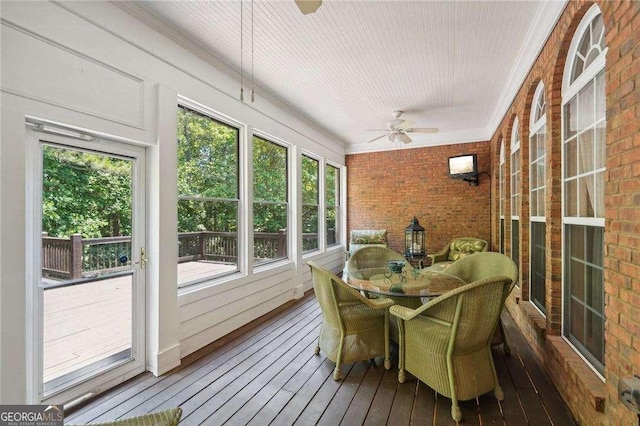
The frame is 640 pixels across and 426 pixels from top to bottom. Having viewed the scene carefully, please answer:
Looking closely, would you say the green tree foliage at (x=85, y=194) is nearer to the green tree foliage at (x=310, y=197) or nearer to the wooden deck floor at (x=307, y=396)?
the wooden deck floor at (x=307, y=396)

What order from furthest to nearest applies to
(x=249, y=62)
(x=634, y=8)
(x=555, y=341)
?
1. (x=249, y=62)
2. (x=555, y=341)
3. (x=634, y=8)

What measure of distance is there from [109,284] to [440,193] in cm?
591

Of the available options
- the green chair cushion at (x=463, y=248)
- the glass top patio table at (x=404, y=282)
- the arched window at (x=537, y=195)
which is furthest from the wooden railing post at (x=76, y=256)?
the green chair cushion at (x=463, y=248)

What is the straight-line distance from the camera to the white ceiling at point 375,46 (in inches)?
94.3

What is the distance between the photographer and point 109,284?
7.83 feet

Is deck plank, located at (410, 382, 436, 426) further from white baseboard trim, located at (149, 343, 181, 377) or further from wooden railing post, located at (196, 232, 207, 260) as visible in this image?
wooden railing post, located at (196, 232, 207, 260)

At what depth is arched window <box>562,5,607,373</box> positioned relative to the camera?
190 cm

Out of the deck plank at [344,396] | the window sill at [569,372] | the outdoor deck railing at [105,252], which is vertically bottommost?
the deck plank at [344,396]

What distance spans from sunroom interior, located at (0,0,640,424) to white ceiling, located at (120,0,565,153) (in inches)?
0.9

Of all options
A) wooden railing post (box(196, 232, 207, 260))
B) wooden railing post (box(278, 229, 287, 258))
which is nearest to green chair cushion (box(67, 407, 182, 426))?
wooden railing post (box(196, 232, 207, 260))

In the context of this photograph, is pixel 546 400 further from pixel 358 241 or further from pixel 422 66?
pixel 358 241

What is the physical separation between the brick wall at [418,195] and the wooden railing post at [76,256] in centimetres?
561

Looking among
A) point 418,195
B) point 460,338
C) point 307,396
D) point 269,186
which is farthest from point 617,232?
point 418,195

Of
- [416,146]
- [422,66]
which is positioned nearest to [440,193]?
[416,146]
